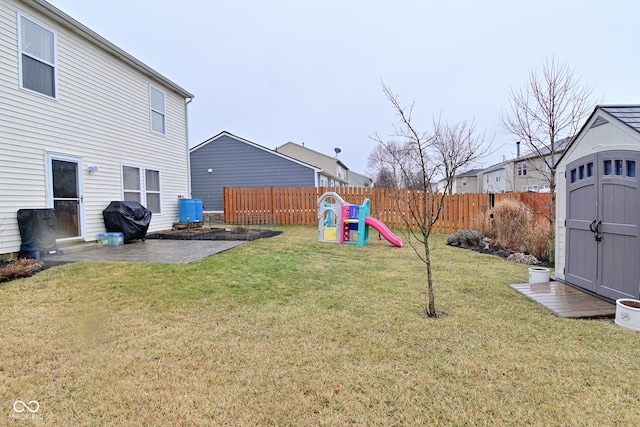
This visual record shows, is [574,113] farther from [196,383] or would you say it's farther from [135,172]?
[135,172]

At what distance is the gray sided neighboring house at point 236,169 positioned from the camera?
60.1ft

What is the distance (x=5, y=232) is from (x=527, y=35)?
45.6 feet

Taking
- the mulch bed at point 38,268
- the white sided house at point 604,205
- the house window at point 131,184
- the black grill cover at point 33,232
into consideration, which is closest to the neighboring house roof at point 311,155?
the house window at point 131,184

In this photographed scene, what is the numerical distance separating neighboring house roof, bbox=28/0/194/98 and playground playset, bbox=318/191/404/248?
661 cm

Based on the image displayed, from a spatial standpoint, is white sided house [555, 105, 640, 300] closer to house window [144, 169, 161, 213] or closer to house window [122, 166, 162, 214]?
house window [122, 166, 162, 214]

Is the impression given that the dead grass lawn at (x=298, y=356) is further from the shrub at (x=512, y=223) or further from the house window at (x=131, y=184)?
the house window at (x=131, y=184)

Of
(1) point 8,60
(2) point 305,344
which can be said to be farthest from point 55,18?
(2) point 305,344

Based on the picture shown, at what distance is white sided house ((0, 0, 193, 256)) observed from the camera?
19.8 feet

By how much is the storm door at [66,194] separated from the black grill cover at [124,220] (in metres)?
0.62

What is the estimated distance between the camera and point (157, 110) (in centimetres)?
1052

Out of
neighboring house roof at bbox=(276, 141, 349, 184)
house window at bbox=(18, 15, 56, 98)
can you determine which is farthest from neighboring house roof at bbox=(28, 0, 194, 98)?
neighboring house roof at bbox=(276, 141, 349, 184)

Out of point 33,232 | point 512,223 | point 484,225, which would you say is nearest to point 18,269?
point 33,232

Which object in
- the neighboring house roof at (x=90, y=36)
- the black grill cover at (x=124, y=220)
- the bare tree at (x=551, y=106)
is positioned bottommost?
the black grill cover at (x=124, y=220)

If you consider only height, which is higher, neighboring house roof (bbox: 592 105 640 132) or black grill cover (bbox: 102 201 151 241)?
neighboring house roof (bbox: 592 105 640 132)
